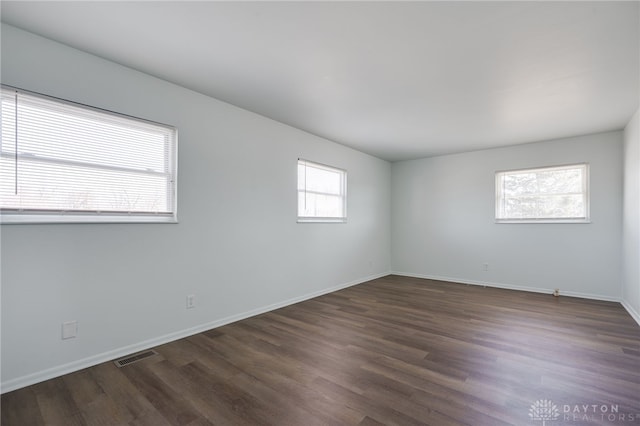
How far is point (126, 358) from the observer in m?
2.53

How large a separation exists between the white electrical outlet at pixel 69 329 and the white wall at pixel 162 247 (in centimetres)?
4

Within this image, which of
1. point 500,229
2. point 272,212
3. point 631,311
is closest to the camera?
point 631,311

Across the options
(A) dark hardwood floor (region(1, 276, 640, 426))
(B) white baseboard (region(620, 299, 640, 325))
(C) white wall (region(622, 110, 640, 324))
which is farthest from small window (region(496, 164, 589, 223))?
(A) dark hardwood floor (region(1, 276, 640, 426))

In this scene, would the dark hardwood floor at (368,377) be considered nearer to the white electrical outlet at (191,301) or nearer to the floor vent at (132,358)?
the floor vent at (132,358)

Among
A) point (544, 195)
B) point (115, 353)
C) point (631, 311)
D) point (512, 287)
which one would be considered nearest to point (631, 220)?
point (631, 311)

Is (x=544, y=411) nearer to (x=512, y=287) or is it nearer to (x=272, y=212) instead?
(x=272, y=212)

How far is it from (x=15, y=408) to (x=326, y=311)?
286cm

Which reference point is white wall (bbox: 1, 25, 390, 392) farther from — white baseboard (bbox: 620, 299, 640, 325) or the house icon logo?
white baseboard (bbox: 620, 299, 640, 325)

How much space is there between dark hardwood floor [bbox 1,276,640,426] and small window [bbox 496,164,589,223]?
1.80 metres

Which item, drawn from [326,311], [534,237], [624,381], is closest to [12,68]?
[326,311]

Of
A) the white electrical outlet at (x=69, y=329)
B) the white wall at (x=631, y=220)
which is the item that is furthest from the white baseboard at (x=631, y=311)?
the white electrical outlet at (x=69, y=329)

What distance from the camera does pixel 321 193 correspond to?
4922 millimetres

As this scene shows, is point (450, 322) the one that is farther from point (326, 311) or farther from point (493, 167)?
point (493, 167)

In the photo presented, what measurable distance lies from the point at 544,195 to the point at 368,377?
15.4 feet
